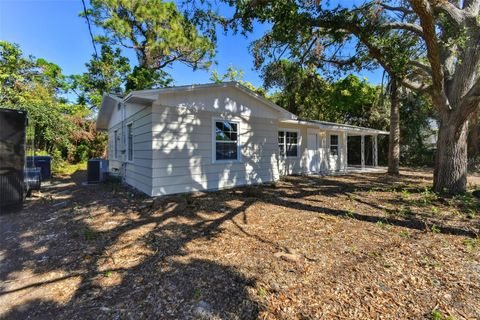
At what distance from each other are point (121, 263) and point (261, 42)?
8496mm

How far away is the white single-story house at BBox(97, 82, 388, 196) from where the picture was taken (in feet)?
21.8

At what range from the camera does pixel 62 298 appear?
2.45 metres

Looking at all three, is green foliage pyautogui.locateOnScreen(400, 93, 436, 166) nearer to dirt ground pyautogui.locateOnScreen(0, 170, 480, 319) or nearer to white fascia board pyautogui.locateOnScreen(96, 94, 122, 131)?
dirt ground pyautogui.locateOnScreen(0, 170, 480, 319)

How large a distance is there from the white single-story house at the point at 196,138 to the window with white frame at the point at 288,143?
179 cm

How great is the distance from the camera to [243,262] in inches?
122

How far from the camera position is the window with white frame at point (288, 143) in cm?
1153

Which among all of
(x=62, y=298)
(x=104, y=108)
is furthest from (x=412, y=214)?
(x=104, y=108)

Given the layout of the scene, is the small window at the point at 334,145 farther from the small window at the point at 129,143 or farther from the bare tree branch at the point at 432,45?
the small window at the point at 129,143

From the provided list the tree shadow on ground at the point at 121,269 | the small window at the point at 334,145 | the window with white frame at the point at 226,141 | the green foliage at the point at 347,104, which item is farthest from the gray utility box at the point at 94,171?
the small window at the point at 334,145

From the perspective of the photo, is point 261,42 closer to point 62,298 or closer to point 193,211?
point 193,211

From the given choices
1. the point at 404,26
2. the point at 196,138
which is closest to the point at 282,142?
the point at 196,138

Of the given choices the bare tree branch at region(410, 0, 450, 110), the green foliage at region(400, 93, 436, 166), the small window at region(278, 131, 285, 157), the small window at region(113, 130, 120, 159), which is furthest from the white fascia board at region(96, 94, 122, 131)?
the green foliage at region(400, 93, 436, 166)

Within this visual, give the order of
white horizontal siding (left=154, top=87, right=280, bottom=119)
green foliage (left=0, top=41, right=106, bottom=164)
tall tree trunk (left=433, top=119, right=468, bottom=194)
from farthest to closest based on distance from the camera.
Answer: green foliage (left=0, top=41, right=106, bottom=164) < white horizontal siding (left=154, top=87, right=280, bottom=119) < tall tree trunk (left=433, top=119, right=468, bottom=194)

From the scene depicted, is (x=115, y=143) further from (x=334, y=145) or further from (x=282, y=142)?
(x=334, y=145)
